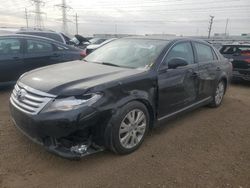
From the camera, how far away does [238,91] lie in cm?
796

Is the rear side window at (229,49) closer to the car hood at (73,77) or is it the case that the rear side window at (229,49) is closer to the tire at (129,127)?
the car hood at (73,77)

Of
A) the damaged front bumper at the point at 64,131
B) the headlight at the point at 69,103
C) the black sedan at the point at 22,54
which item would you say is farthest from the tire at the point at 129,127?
the black sedan at the point at 22,54

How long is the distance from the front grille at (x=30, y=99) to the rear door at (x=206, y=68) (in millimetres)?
2965

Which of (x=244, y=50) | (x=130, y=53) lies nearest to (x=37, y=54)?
(x=130, y=53)

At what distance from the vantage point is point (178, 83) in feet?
13.9

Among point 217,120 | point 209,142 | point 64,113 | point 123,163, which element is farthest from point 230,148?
point 64,113

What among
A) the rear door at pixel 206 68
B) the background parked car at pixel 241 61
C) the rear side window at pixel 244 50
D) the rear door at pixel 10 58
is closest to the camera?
the rear door at pixel 206 68

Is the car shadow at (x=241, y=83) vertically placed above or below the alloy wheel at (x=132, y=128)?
below

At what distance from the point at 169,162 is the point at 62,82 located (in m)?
1.72

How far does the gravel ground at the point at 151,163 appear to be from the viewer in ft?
9.91

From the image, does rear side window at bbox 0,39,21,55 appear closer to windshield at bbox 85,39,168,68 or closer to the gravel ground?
the gravel ground

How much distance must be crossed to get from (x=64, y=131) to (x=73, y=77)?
0.79 m

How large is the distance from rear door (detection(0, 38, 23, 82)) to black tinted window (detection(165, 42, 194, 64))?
3.94m

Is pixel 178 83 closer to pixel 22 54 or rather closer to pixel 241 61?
pixel 22 54
